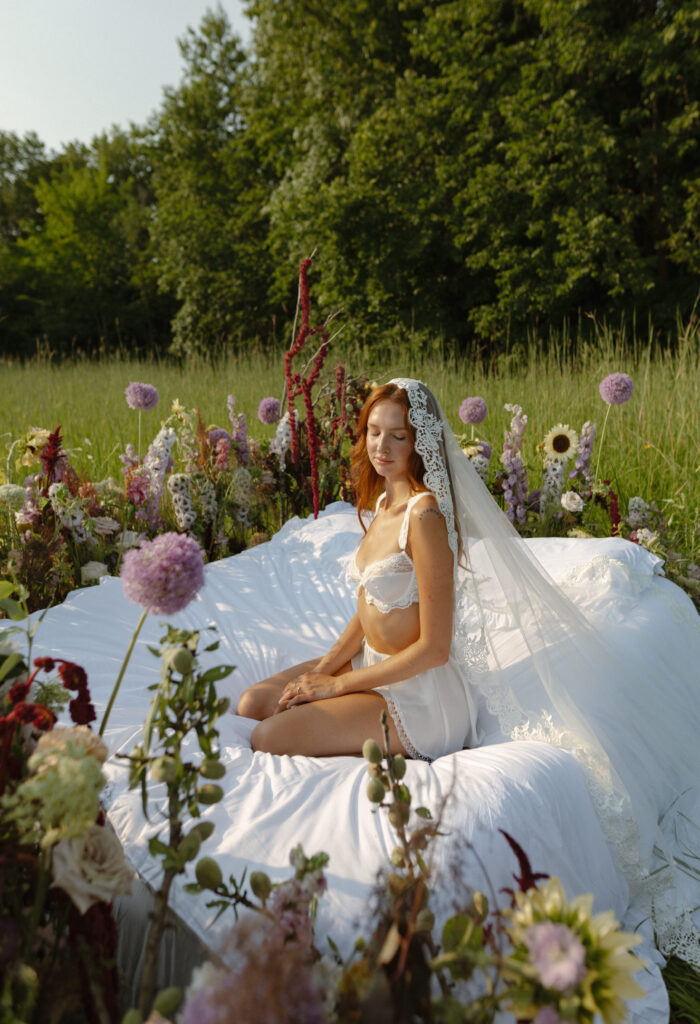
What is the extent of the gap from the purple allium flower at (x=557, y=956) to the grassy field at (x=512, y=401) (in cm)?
338

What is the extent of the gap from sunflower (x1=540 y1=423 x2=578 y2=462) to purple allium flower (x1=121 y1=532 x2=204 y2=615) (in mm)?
2959

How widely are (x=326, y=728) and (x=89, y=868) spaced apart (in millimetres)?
1440

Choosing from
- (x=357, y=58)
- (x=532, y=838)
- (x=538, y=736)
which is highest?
(x=357, y=58)

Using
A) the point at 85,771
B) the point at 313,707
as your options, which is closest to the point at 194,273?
the point at 313,707

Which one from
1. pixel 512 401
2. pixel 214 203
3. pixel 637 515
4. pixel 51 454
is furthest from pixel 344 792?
pixel 214 203

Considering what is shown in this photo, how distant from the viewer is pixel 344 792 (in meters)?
1.65

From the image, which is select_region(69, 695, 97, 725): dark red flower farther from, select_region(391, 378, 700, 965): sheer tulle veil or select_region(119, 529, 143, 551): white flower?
select_region(119, 529, 143, 551): white flower

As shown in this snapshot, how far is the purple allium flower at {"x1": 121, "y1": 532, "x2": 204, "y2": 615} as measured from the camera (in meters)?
0.89

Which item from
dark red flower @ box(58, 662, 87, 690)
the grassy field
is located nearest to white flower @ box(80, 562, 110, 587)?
the grassy field

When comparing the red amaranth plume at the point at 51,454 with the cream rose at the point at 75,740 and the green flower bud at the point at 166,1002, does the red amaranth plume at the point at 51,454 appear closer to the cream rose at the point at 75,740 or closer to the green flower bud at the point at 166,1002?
the cream rose at the point at 75,740

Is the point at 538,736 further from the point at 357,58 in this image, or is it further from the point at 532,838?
the point at 357,58

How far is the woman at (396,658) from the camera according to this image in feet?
7.02

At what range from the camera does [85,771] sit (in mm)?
675

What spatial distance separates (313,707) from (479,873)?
2.81 feet
